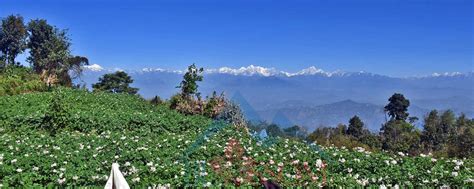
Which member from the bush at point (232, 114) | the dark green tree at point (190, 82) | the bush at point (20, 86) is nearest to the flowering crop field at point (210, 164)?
the bush at point (232, 114)

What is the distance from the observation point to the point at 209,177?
327 inches

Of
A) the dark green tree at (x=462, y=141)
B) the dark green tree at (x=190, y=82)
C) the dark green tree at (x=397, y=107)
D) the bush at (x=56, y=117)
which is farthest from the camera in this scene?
the dark green tree at (x=397, y=107)

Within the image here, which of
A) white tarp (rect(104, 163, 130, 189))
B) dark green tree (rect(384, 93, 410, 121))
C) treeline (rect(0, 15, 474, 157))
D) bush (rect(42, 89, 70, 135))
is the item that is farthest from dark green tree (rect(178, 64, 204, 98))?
dark green tree (rect(384, 93, 410, 121))

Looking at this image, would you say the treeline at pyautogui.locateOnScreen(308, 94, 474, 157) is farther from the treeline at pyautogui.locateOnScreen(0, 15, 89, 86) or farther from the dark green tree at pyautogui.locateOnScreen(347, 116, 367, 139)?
the treeline at pyautogui.locateOnScreen(0, 15, 89, 86)

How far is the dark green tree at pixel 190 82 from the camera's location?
28.8 meters

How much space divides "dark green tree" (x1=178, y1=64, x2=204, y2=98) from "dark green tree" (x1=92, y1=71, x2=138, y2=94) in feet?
83.4

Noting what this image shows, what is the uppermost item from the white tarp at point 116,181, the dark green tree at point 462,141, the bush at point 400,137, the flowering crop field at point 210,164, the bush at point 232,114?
the white tarp at point 116,181

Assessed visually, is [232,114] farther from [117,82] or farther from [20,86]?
[117,82]

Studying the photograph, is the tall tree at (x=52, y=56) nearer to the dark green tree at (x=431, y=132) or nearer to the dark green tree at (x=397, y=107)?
the dark green tree at (x=431, y=132)

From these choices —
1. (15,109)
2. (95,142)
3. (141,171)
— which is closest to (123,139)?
(95,142)

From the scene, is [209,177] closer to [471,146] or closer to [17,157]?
[17,157]

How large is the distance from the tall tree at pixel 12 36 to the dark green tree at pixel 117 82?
12.4 m

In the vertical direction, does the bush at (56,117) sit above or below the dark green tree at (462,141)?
above

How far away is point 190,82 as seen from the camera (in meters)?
28.9
